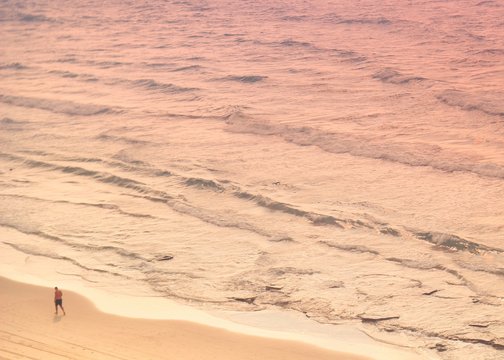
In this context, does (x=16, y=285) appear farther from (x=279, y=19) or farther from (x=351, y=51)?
(x=279, y=19)

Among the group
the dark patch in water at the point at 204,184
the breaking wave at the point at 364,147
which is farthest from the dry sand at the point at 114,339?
the breaking wave at the point at 364,147

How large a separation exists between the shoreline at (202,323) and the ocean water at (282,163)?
32cm

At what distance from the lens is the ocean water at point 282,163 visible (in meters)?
13.2

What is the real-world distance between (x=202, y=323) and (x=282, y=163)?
22.3 feet

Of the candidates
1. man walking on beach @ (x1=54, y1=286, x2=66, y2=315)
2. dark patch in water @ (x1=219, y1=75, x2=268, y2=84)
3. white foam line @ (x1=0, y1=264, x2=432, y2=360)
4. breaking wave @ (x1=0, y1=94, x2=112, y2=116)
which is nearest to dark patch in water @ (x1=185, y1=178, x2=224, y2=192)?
white foam line @ (x1=0, y1=264, x2=432, y2=360)

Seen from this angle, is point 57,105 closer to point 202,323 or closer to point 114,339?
point 202,323

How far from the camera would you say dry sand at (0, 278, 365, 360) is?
11.2m

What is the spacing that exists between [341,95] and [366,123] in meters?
2.47

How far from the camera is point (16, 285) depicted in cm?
1372

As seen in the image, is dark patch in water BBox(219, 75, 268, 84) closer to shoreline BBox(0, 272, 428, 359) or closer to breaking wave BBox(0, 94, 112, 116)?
breaking wave BBox(0, 94, 112, 116)

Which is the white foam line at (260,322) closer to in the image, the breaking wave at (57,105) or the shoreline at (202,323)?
the shoreline at (202,323)

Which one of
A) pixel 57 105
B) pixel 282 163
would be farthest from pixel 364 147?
pixel 57 105

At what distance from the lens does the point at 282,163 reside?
18.5m

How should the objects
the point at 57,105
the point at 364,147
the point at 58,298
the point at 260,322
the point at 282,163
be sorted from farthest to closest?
1. the point at 57,105
2. the point at 364,147
3. the point at 282,163
4. the point at 58,298
5. the point at 260,322
